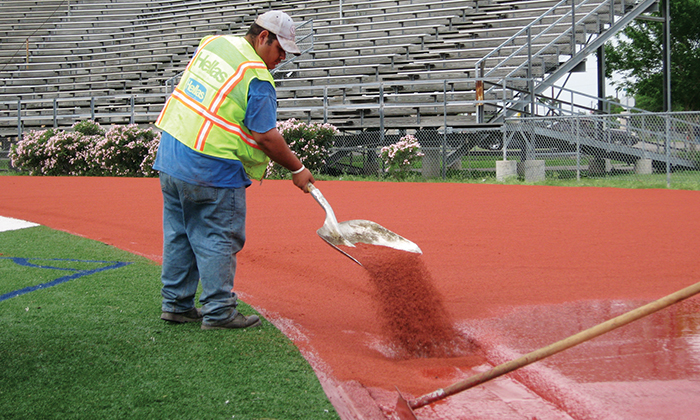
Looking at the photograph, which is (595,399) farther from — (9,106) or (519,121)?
(9,106)

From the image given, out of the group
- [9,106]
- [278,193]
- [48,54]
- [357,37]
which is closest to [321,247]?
[278,193]

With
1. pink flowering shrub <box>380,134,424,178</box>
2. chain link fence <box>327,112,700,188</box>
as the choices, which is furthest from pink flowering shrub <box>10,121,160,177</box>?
pink flowering shrub <box>380,134,424,178</box>

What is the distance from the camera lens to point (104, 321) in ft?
13.7

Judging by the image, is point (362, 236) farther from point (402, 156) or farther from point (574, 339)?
point (402, 156)

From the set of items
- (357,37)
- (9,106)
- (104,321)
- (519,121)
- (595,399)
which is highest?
(357,37)

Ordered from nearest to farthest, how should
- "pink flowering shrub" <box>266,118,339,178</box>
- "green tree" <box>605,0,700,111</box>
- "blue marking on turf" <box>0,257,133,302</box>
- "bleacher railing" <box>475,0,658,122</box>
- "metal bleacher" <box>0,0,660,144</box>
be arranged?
"blue marking on turf" <box>0,257,133,302</box> < "pink flowering shrub" <box>266,118,339,178</box> < "bleacher railing" <box>475,0,658,122</box> < "metal bleacher" <box>0,0,660,144</box> < "green tree" <box>605,0,700,111</box>

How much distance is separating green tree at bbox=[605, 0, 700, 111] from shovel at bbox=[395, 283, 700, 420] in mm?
32725

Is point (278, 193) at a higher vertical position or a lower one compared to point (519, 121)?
lower

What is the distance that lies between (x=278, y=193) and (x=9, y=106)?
20.4 meters

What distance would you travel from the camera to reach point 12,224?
29.3 ft

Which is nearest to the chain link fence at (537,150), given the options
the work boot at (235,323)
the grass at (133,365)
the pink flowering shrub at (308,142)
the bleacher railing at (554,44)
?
the pink flowering shrub at (308,142)

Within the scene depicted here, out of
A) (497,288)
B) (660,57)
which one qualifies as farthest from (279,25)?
(660,57)

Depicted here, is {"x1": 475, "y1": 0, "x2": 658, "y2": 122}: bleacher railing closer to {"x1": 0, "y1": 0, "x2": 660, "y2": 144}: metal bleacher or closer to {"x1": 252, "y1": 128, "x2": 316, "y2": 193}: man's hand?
{"x1": 0, "y1": 0, "x2": 660, "y2": 144}: metal bleacher

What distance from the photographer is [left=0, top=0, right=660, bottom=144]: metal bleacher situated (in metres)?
18.8
